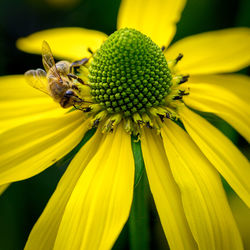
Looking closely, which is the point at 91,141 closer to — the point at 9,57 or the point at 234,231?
the point at 234,231

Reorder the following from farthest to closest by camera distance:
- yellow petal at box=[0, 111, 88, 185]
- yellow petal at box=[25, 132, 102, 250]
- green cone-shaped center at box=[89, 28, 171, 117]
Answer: green cone-shaped center at box=[89, 28, 171, 117], yellow petal at box=[0, 111, 88, 185], yellow petal at box=[25, 132, 102, 250]

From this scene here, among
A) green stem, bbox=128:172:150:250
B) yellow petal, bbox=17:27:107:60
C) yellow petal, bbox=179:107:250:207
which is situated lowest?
green stem, bbox=128:172:150:250

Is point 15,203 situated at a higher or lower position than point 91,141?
lower

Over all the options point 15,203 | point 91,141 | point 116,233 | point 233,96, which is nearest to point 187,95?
point 233,96

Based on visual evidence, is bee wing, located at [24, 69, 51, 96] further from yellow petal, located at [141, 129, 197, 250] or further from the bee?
yellow petal, located at [141, 129, 197, 250]

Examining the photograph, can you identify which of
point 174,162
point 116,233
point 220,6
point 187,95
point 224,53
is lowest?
point 116,233

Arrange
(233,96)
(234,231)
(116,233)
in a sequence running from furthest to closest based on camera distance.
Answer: (233,96) < (234,231) < (116,233)

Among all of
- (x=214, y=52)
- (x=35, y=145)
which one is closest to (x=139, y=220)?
(x=35, y=145)

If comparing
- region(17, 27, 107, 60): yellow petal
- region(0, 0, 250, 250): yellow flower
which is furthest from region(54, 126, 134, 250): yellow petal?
region(17, 27, 107, 60): yellow petal
